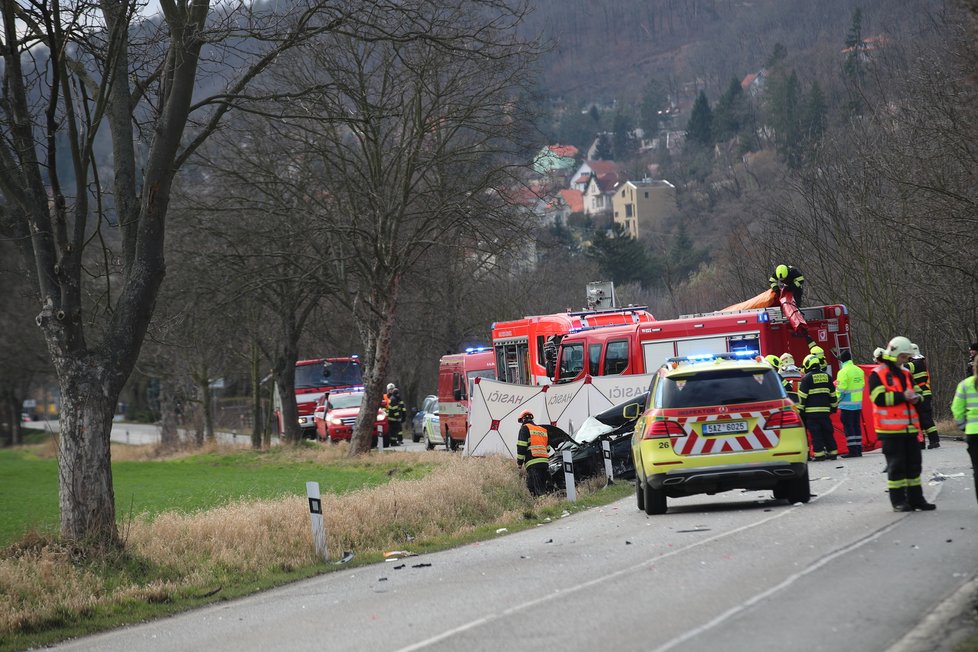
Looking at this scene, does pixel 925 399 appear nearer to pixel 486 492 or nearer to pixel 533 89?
pixel 486 492

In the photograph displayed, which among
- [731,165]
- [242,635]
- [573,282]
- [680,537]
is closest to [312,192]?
[680,537]

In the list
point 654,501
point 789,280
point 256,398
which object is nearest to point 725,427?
point 654,501

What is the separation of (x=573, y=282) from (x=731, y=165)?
195 feet

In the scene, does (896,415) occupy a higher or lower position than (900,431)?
higher

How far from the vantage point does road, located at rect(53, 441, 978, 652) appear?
8477mm

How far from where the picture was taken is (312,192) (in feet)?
119

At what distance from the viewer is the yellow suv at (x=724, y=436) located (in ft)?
51.6

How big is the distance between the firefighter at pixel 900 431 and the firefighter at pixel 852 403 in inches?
356

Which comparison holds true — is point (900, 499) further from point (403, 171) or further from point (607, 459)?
point (403, 171)

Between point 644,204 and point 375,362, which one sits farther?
point 644,204

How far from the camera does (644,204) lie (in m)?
151

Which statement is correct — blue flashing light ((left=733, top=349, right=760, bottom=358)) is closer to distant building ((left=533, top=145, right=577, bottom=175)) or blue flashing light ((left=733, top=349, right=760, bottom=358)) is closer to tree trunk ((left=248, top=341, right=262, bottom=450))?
distant building ((left=533, top=145, right=577, bottom=175))

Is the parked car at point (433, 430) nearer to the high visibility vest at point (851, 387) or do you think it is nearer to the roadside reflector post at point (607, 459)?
the roadside reflector post at point (607, 459)

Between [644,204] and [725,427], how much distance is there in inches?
5401
